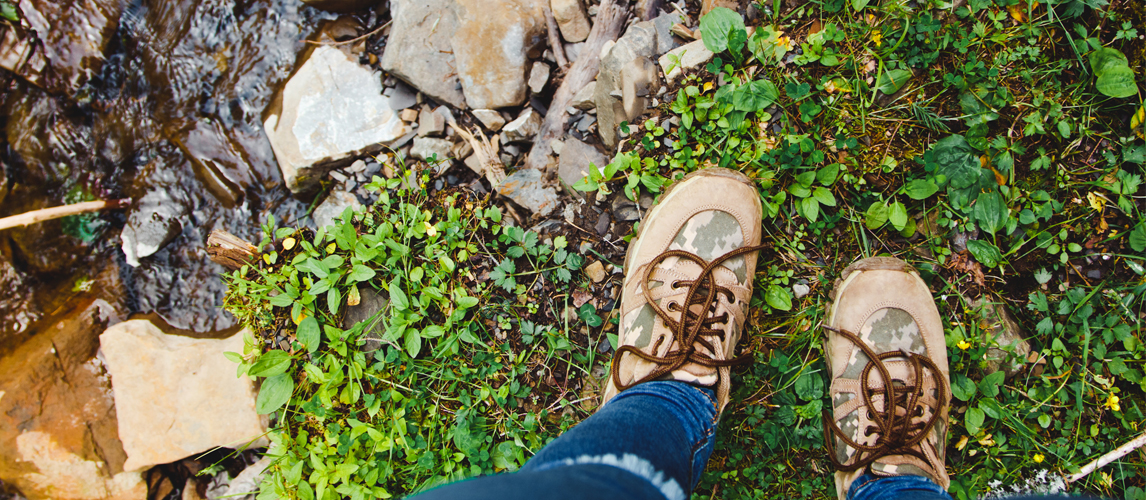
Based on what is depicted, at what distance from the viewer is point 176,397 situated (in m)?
2.97

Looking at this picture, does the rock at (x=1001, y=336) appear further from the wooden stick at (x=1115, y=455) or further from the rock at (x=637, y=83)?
the rock at (x=637, y=83)

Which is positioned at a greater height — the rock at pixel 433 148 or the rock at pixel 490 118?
the rock at pixel 490 118

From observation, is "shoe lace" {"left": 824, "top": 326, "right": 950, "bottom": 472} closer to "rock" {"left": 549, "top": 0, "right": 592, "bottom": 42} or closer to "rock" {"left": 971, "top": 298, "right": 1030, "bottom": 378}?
"rock" {"left": 971, "top": 298, "right": 1030, "bottom": 378}

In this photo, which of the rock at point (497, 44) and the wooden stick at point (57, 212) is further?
the wooden stick at point (57, 212)

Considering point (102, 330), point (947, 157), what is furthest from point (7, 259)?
point (947, 157)

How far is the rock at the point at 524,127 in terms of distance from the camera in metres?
2.85

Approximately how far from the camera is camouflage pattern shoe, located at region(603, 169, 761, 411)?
232cm

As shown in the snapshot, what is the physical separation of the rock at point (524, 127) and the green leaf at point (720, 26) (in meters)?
1.05

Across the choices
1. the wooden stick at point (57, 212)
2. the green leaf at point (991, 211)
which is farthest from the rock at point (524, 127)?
the wooden stick at point (57, 212)

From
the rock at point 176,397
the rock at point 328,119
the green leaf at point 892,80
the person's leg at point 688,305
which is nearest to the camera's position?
the person's leg at point 688,305

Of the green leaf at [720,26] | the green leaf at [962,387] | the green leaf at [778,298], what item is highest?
the green leaf at [720,26]

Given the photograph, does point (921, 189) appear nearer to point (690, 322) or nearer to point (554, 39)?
point (690, 322)

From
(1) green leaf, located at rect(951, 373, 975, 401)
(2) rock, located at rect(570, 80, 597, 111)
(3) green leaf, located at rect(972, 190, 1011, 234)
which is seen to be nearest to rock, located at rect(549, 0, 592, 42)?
(2) rock, located at rect(570, 80, 597, 111)

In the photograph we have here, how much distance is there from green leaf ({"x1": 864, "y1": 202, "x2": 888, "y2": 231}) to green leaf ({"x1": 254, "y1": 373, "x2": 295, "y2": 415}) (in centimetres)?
311
